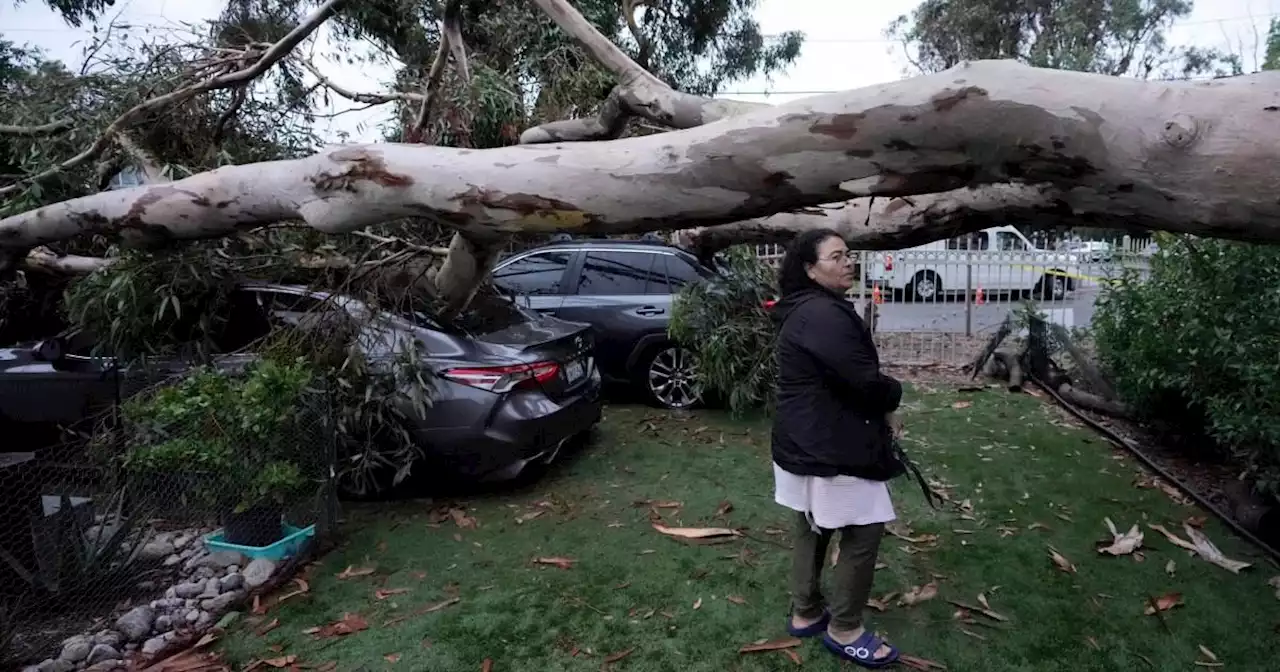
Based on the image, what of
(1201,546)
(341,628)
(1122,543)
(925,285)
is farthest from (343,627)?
(925,285)

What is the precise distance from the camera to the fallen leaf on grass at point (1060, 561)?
423 cm

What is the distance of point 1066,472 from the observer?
584 cm

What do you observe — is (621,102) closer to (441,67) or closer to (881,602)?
(441,67)

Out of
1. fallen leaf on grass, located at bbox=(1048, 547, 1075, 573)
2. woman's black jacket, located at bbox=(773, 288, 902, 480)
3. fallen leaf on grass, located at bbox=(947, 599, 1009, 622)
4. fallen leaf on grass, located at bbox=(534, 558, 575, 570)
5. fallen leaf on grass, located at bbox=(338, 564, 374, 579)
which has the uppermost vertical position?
woman's black jacket, located at bbox=(773, 288, 902, 480)

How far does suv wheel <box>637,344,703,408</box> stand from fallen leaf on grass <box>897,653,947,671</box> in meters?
4.45

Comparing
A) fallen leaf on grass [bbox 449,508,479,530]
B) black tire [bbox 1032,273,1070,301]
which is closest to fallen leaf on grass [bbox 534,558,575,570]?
fallen leaf on grass [bbox 449,508,479,530]

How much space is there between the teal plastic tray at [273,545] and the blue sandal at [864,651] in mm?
2946

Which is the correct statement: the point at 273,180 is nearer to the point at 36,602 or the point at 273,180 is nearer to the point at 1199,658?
the point at 36,602

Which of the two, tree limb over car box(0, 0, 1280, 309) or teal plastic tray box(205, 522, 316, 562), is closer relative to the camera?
tree limb over car box(0, 0, 1280, 309)

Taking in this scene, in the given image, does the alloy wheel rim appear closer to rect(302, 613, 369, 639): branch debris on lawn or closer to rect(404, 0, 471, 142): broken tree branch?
rect(404, 0, 471, 142): broken tree branch

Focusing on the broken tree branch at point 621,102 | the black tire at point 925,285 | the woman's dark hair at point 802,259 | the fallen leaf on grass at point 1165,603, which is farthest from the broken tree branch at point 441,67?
the black tire at point 925,285

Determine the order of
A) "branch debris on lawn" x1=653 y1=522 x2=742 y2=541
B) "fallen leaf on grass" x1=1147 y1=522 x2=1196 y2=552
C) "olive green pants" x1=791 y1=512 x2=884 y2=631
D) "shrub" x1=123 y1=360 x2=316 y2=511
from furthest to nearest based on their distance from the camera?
"branch debris on lawn" x1=653 y1=522 x2=742 y2=541 → "fallen leaf on grass" x1=1147 y1=522 x2=1196 y2=552 → "shrub" x1=123 y1=360 x2=316 y2=511 → "olive green pants" x1=791 y1=512 x2=884 y2=631

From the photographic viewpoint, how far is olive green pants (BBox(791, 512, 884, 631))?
3.22 metres

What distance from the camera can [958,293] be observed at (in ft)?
36.8
